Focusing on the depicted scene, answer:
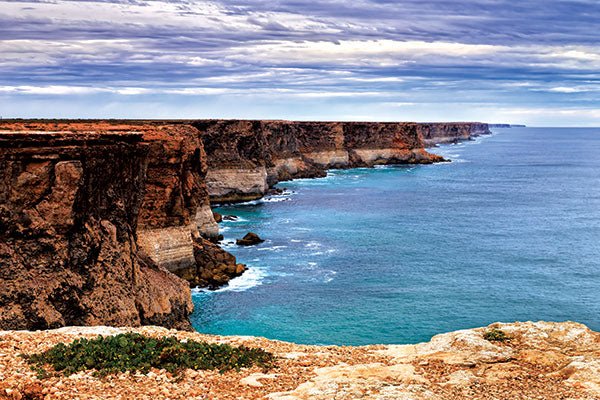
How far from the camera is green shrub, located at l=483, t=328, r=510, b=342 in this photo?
19.6m

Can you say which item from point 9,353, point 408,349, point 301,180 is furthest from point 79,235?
point 301,180

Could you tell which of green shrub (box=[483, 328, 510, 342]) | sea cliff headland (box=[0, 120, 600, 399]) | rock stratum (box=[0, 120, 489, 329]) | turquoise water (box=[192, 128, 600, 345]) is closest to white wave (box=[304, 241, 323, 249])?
turquoise water (box=[192, 128, 600, 345])

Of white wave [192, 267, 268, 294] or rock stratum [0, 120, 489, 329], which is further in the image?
white wave [192, 267, 268, 294]

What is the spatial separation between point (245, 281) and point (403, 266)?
51.5 feet

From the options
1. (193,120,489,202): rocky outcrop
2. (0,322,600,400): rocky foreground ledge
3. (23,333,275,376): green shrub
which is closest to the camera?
(0,322,600,400): rocky foreground ledge

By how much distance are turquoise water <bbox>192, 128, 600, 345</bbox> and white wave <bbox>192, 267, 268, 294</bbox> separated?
25cm

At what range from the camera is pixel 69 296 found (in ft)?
96.2

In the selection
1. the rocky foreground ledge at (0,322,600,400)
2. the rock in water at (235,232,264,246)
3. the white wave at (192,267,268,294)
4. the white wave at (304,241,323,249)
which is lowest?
the white wave at (192,267,268,294)

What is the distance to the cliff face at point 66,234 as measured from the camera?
1113 inches

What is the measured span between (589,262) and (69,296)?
50.2 metres

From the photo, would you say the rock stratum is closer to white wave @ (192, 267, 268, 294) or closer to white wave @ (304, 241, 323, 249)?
white wave @ (192, 267, 268, 294)

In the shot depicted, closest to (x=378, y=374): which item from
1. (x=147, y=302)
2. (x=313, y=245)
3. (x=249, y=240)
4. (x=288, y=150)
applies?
(x=147, y=302)

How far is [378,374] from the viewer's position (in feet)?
55.3

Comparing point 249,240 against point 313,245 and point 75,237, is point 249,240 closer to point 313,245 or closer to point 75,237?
→ point 313,245
